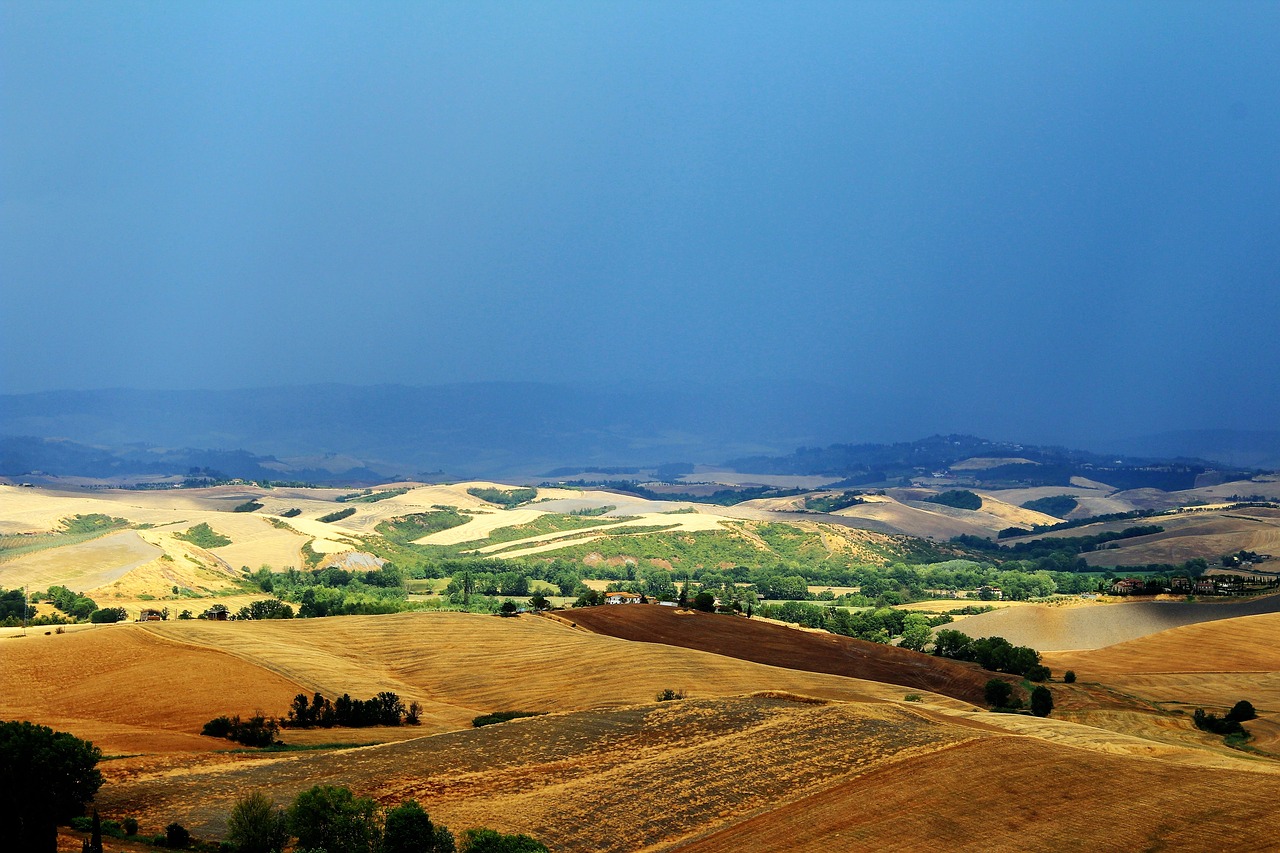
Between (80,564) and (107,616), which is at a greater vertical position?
(80,564)

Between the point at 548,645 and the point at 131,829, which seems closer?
the point at 131,829

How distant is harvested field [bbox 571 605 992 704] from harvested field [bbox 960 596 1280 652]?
17.6m

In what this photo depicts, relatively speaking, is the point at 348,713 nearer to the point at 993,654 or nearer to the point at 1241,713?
the point at 993,654

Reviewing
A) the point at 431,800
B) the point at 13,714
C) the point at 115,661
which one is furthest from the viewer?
the point at 115,661

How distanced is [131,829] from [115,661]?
30107mm

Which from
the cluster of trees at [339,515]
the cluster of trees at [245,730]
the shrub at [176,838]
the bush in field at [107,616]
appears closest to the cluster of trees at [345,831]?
the shrub at [176,838]

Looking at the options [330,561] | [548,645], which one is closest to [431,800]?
[548,645]

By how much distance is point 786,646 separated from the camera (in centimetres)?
7794

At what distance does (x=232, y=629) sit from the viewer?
6975 cm

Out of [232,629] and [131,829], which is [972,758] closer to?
[131,829]

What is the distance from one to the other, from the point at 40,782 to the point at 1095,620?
8410 cm

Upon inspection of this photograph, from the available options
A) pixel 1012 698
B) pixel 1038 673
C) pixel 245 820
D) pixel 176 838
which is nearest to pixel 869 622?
pixel 1038 673

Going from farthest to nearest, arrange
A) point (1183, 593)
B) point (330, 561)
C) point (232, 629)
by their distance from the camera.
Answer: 1. point (330, 561)
2. point (1183, 593)
3. point (232, 629)

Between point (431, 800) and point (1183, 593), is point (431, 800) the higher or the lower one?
the lower one
